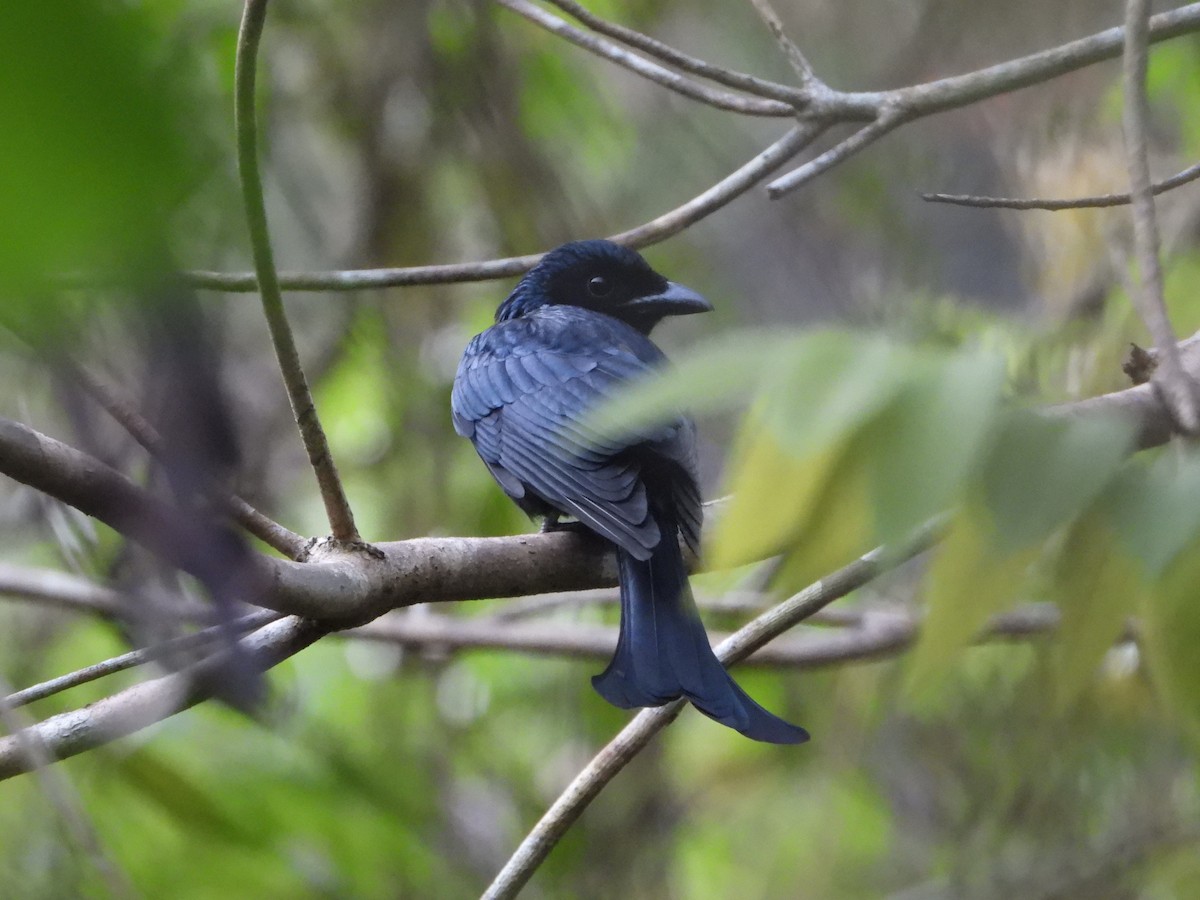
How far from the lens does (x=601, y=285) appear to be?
15.8 ft

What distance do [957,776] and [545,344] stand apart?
2.81 meters

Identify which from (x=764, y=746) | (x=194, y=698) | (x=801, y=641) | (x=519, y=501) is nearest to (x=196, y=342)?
(x=194, y=698)

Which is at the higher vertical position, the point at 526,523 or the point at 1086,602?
the point at 1086,602

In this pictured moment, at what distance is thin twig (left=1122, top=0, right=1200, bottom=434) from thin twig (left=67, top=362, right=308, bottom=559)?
933mm

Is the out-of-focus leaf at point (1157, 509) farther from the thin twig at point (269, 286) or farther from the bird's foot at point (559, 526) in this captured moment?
the bird's foot at point (559, 526)

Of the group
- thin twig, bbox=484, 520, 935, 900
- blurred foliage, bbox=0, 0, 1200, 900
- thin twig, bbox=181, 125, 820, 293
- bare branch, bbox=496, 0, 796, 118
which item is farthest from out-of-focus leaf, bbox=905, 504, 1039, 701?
bare branch, bbox=496, 0, 796, 118

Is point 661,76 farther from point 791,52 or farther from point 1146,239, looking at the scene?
point 1146,239

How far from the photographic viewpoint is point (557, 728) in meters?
5.58

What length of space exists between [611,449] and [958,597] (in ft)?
6.93

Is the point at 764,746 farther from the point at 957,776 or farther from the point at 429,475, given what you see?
the point at 429,475

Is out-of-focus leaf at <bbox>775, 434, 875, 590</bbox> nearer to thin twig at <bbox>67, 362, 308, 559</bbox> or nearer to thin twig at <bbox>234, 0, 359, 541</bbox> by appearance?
thin twig at <bbox>67, 362, 308, 559</bbox>

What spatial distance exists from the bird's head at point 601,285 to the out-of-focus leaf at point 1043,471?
11.9 feet

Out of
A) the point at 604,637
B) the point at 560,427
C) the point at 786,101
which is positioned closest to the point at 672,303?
the point at 560,427

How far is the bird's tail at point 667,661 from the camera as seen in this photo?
2.57 meters
